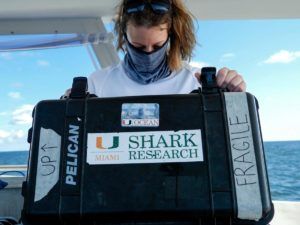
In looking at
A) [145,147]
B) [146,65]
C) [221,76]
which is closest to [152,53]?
[146,65]

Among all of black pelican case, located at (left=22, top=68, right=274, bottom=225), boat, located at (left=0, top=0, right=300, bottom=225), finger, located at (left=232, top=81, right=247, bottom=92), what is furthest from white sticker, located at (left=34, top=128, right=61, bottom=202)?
boat, located at (left=0, top=0, right=300, bottom=225)

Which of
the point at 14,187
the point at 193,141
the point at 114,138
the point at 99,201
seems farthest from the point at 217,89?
the point at 14,187

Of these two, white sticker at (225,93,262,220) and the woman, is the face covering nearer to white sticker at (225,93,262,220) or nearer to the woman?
the woman

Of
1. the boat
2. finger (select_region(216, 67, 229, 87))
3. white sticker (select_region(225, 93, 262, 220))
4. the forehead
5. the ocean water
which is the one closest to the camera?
white sticker (select_region(225, 93, 262, 220))

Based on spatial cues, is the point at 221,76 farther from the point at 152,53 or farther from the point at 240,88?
the point at 152,53

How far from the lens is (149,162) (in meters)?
0.70

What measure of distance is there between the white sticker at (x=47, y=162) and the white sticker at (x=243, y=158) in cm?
38

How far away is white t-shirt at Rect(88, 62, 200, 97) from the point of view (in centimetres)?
103

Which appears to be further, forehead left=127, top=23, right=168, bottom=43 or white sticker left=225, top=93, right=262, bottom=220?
forehead left=127, top=23, right=168, bottom=43

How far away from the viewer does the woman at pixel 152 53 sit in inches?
37.6

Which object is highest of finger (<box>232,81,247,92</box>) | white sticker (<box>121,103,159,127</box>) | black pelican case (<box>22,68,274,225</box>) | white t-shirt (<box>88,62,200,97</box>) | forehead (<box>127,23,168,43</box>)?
forehead (<box>127,23,168,43</box>)

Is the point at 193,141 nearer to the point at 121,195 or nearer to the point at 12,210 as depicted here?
the point at 121,195

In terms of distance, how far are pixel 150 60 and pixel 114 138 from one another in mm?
363

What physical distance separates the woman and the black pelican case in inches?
9.2
